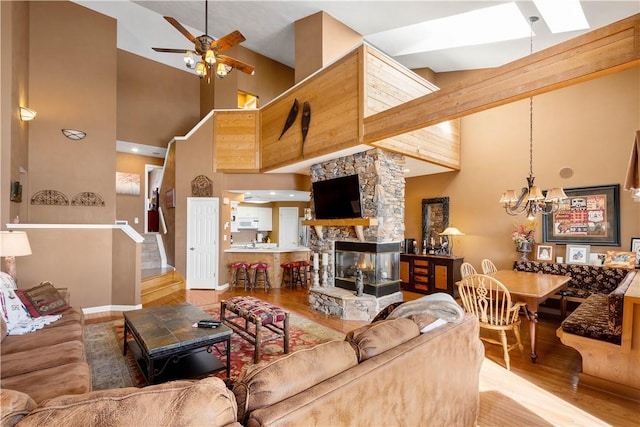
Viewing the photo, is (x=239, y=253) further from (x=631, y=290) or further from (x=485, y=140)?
(x=631, y=290)

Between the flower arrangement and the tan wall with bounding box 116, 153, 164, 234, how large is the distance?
9339 mm

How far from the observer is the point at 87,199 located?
5777mm

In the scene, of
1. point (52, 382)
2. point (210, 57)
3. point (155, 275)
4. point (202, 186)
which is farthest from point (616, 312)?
point (155, 275)

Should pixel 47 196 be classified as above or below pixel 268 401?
above

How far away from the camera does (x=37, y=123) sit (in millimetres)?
5344

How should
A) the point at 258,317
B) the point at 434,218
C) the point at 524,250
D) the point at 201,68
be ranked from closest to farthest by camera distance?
1. the point at 258,317
2. the point at 201,68
3. the point at 524,250
4. the point at 434,218

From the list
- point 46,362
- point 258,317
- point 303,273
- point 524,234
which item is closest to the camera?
point 46,362

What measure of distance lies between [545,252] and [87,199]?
835cm

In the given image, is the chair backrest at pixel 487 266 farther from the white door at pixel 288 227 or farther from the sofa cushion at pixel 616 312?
the white door at pixel 288 227

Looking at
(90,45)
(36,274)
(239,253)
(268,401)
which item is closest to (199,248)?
(239,253)

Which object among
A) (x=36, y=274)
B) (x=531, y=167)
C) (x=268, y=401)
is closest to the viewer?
(x=268, y=401)

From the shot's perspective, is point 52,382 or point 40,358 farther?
point 40,358

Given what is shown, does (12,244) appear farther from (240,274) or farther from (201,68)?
(240,274)

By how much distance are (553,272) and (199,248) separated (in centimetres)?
686
